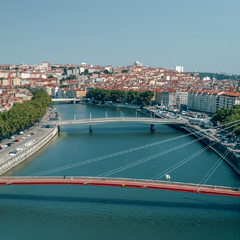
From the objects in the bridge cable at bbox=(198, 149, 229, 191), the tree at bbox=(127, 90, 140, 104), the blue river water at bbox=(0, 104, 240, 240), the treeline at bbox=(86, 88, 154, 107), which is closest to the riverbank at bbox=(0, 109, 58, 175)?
the blue river water at bbox=(0, 104, 240, 240)

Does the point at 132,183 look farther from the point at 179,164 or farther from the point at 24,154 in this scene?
the point at 24,154

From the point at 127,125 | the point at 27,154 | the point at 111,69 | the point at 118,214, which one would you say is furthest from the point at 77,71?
the point at 118,214

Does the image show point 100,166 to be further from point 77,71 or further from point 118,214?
point 77,71

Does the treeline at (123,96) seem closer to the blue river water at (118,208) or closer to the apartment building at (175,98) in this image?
the apartment building at (175,98)

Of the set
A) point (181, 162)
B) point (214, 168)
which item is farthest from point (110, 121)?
point (214, 168)

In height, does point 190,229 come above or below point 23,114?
below
